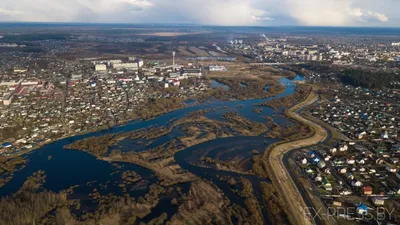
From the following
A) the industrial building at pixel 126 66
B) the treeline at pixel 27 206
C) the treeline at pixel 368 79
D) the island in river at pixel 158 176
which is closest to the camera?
the treeline at pixel 27 206

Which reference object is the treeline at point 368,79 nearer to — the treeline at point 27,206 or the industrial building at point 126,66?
the industrial building at point 126,66

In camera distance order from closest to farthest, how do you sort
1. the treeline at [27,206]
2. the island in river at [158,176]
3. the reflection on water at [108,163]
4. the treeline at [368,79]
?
1. the treeline at [27,206]
2. the island in river at [158,176]
3. the reflection on water at [108,163]
4. the treeline at [368,79]

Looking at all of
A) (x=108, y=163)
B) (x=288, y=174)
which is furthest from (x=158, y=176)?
(x=288, y=174)

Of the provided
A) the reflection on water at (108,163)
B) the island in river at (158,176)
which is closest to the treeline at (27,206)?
the island in river at (158,176)

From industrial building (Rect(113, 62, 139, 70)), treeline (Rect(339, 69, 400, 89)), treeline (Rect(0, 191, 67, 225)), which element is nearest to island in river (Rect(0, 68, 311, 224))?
treeline (Rect(0, 191, 67, 225))

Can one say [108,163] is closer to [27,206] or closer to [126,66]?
[27,206]
